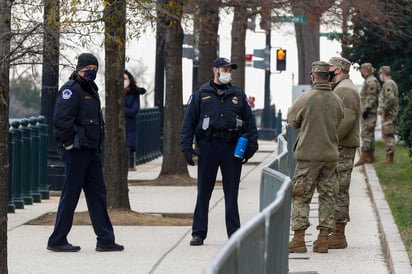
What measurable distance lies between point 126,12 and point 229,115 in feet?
8.79

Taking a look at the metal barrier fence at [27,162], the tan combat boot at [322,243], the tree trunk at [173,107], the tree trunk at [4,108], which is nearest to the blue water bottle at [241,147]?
the tan combat boot at [322,243]

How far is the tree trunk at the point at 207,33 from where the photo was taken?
22031 mm

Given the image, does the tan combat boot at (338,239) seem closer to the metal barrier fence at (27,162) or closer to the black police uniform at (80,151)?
the black police uniform at (80,151)

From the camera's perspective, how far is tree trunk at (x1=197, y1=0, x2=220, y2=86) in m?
22.0

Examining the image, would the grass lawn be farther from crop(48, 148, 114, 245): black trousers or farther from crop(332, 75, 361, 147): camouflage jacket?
crop(48, 148, 114, 245): black trousers

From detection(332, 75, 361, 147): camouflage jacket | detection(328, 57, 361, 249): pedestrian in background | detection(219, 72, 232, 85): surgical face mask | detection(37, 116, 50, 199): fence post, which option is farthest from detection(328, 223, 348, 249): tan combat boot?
detection(37, 116, 50, 199): fence post

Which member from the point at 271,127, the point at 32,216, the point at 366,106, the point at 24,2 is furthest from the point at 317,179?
the point at 271,127

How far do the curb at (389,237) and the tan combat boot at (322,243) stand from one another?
562 mm

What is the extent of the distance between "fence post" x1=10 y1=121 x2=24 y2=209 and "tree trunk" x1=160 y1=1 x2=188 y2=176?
5.00 metres

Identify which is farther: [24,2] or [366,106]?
[366,106]

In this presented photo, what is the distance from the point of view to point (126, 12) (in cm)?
1457

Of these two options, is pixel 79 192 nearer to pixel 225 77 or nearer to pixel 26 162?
pixel 225 77

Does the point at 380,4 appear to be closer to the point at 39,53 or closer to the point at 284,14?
the point at 284,14

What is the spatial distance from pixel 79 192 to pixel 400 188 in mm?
7483
